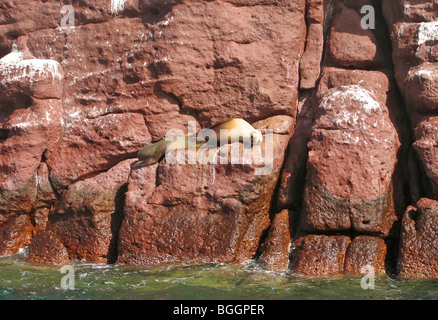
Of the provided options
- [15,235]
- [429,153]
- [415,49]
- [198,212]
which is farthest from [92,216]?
[415,49]

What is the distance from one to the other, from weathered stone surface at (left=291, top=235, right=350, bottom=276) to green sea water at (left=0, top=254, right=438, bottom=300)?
166 mm

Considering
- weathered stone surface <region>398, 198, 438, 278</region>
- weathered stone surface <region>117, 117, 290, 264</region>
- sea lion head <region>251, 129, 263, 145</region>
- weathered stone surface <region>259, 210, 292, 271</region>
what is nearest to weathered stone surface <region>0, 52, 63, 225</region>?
weathered stone surface <region>117, 117, 290, 264</region>

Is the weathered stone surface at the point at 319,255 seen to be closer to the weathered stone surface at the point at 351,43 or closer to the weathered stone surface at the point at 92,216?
the weathered stone surface at the point at 92,216

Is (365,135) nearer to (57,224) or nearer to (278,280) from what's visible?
(278,280)

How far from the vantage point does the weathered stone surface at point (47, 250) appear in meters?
6.45

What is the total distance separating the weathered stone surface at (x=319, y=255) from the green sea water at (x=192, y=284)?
6.5 inches

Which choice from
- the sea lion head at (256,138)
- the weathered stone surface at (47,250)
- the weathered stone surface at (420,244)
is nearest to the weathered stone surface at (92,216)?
the weathered stone surface at (47,250)

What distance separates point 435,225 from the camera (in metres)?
5.58

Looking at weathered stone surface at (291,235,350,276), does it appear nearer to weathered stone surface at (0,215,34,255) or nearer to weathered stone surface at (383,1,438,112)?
weathered stone surface at (383,1,438,112)

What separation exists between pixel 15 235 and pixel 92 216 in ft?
3.54
